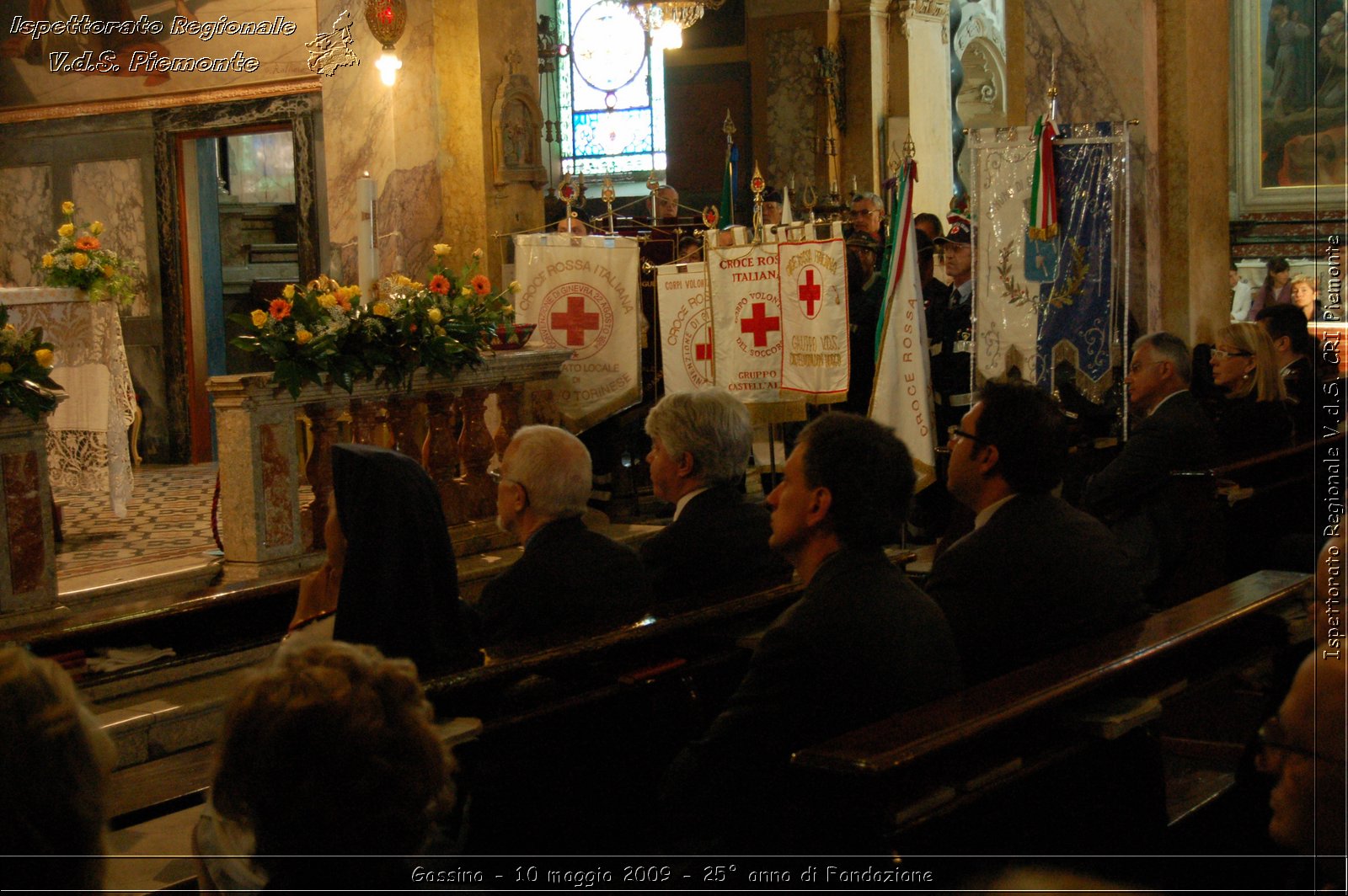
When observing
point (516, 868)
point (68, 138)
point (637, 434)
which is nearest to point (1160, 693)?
point (516, 868)

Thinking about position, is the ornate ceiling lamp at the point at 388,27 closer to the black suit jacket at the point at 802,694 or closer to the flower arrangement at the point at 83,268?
the flower arrangement at the point at 83,268

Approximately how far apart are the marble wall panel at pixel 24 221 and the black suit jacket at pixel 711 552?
834 centimetres

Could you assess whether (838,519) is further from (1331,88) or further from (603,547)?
(1331,88)

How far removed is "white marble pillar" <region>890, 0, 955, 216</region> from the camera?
40.4 ft

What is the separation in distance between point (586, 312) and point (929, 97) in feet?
22.2

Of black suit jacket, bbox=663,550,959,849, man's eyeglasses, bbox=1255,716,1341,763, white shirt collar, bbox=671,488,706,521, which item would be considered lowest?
black suit jacket, bbox=663,550,959,849

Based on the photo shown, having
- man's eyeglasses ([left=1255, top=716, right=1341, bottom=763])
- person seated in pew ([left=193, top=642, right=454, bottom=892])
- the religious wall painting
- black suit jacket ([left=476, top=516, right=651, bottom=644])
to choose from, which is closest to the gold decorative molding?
the religious wall painting

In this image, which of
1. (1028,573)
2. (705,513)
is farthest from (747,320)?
(1028,573)

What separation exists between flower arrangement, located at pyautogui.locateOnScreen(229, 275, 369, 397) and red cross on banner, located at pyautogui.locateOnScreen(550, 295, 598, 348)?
1.91 metres

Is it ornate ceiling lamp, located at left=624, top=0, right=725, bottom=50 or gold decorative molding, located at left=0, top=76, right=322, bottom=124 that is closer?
gold decorative molding, located at left=0, top=76, right=322, bottom=124

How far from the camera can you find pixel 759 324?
22.4 ft

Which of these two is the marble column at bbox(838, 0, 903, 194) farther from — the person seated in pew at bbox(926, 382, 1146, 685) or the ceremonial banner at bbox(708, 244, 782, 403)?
the person seated in pew at bbox(926, 382, 1146, 685)

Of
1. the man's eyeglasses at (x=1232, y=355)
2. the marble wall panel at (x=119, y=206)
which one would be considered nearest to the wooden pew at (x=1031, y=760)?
the man's eyeglasses at (x=1232, y=355)

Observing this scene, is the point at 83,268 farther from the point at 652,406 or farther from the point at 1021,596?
the point at 1021,596
